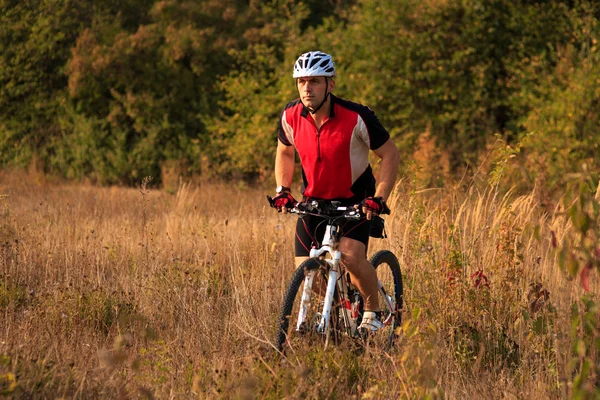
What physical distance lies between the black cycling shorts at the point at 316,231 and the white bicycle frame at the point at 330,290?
13 cm

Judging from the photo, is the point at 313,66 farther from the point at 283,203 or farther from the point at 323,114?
the point at 283,203

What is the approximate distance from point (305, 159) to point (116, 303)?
2000 millimetres

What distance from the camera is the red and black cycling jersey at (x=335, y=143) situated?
5.39m

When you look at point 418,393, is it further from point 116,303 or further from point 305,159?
point 116,303

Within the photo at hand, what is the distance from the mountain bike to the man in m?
0.09

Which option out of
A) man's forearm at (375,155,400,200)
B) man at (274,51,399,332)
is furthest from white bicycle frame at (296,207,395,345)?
man's forearm at (375,155,400,200)

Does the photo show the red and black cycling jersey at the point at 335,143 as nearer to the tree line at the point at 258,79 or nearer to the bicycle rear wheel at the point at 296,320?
the bicycle rear wheel at the point at 296,320

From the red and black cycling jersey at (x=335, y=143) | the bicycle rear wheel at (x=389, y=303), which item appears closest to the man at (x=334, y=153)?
the red and black cycling jersey at (x=335, y=143)

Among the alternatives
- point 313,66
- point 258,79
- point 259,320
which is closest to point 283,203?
point 313,66

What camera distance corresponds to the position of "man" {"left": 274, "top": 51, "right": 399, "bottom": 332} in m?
5.33

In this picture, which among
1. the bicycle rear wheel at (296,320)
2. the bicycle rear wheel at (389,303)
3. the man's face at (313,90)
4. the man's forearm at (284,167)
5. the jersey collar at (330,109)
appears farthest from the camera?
the bicycle rear wheel at (389,303)

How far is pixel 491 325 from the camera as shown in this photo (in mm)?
6020

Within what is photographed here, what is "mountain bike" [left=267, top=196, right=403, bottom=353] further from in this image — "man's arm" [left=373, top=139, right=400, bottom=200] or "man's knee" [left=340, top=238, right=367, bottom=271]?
"man's arm" [left=373, top=139, right=400, bottom=200]

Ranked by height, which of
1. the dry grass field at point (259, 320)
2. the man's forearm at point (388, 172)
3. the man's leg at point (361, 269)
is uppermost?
the man's forearm at point (388, 172)
